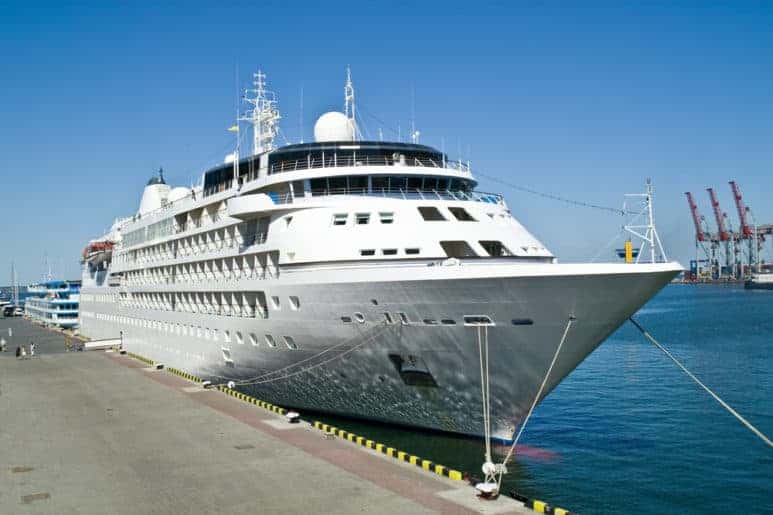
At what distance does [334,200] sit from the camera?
2011 centimetres

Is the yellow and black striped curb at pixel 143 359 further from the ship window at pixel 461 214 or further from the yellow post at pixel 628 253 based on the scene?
the yellow post at pixel 628 253

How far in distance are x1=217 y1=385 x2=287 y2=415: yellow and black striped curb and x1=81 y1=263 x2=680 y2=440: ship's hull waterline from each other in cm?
83

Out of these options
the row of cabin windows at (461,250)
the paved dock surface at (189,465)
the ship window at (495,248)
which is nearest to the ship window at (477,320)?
the row of cabin windows at (461,250)

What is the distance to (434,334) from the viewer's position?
16.3m

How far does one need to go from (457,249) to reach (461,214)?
1.72 meters

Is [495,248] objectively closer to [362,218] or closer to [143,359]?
[362,218]

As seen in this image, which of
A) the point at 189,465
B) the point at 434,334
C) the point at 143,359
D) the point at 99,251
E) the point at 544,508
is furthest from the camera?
the point at 99,251

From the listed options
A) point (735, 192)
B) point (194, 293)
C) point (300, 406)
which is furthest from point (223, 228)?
point (735, 192)

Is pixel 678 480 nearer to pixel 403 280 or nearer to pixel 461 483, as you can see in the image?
pixel 461 483

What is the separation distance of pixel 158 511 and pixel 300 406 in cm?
1045

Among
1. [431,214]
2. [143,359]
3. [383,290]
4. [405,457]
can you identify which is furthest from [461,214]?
[143,359]

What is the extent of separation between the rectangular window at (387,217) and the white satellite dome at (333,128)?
6.11 m

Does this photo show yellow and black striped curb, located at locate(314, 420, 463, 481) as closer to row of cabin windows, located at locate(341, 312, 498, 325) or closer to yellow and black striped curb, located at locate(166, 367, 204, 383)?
row of cabin windows, located at locate(341, 312, 498, 325)

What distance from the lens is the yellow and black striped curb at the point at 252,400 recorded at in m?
20.3
